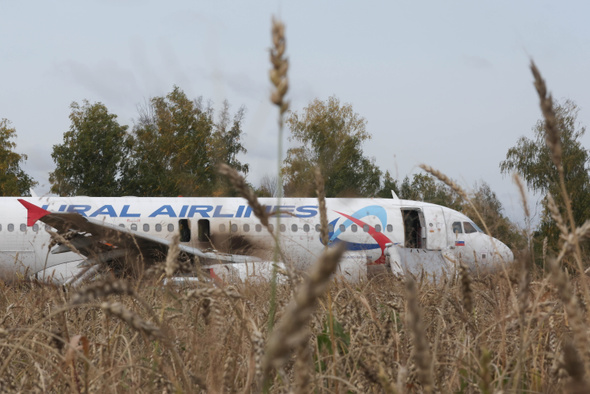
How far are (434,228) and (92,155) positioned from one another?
783 inches

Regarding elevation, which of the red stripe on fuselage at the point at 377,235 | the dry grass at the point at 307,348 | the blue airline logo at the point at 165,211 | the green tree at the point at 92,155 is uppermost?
the green tree at the point at 92,155

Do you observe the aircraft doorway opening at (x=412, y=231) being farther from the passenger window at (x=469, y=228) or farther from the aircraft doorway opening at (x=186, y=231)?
the aircraft doorway opening at (x=186, y=231)

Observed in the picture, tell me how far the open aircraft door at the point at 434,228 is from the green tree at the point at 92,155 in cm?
1821

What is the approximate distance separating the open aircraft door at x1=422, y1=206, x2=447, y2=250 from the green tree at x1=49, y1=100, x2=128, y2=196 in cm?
1821

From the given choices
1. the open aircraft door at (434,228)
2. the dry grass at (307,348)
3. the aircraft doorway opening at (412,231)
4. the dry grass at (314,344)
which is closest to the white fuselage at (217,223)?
the open aircraft door at (434,228)

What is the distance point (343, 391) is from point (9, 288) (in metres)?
4.06

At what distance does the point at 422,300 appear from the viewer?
2.66 meters

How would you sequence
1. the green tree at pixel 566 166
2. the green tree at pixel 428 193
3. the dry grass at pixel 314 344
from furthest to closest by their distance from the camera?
the green tree at pixel 566 166, the green tree at pixel 428 193, the dry grass at pixel 314 344

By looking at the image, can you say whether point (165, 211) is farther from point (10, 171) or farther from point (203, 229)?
point (10, 171)

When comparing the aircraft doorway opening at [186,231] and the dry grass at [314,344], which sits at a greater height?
the aircraft doorway opening at [186,231]

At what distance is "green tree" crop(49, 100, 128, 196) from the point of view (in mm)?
29828

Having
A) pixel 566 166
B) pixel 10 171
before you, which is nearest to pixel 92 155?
pixel 10 171

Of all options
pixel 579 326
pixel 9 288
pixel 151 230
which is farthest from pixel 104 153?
pixel 579 326

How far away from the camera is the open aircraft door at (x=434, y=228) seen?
1553cm
